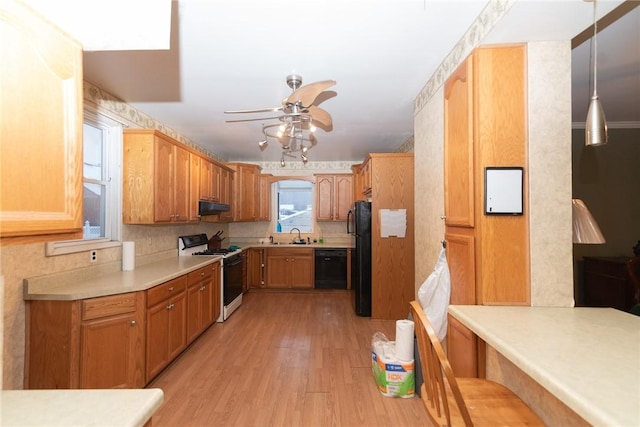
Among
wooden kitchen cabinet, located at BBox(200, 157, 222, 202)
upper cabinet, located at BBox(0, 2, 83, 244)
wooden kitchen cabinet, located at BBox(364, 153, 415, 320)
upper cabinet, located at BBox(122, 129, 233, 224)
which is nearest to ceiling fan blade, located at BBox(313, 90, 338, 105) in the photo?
wooden kitchen cabinet, located at BBox(364, 153, 415, 320)

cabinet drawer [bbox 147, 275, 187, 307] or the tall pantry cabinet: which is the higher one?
the tall pantry cabinet

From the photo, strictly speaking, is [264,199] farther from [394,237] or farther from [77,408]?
[77,408]

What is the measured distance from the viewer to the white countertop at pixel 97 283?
1.83m

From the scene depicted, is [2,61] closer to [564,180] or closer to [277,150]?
[564,180]

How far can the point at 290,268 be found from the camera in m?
5.07

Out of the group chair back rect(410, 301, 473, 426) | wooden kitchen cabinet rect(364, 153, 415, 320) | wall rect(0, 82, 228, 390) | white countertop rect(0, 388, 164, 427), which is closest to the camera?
white countertop rect(0, 388, 164, 427)

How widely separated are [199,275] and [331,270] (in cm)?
259

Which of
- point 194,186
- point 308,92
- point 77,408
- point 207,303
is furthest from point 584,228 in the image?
point 194,186

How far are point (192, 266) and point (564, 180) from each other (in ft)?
10.2

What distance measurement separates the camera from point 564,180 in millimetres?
1482

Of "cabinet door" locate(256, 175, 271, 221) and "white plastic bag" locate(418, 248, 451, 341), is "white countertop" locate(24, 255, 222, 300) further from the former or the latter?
"cabinet door" locate(256, 175, 271, 221)

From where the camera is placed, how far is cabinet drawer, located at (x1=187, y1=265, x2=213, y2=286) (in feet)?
9.37

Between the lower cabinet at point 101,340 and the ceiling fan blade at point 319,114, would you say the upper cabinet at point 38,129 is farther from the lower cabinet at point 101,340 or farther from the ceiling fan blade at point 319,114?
the ceiling fan blade at point 319,114

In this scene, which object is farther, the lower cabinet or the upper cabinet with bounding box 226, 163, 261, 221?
the upper cabinet with bounding box 226, 163, 261, 221
